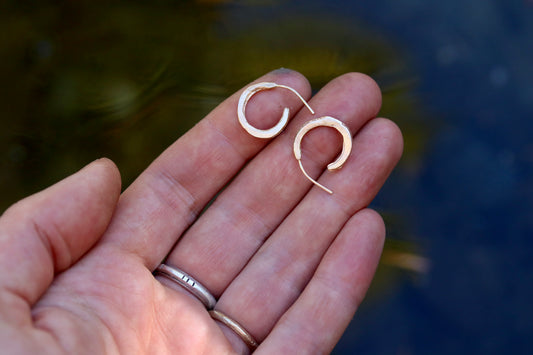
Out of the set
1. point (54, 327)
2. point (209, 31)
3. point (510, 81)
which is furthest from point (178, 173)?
point (510, 81)

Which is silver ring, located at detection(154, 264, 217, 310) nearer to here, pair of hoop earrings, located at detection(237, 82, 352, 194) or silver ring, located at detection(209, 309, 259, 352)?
silver ring, located at detection(209, 309, 259, 352)

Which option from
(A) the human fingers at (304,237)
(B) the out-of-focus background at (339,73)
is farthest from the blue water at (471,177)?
(A) the human fingers at (304,237)

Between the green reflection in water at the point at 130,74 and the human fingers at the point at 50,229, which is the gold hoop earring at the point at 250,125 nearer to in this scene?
the human fingers at the point at 50,229

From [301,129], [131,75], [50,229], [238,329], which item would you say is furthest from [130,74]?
[238,329]

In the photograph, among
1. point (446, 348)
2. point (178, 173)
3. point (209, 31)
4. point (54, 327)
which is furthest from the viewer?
point (209, 31)

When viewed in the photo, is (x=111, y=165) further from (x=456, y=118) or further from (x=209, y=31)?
(x=456, y=118)

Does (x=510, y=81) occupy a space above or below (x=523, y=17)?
below

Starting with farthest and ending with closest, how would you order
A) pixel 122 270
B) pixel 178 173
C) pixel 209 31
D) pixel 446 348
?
pixel 209 31 < pixel 446 348 < pixel 178 173 < pixel 122 270

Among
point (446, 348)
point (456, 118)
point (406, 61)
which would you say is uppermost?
point (406, 61)
